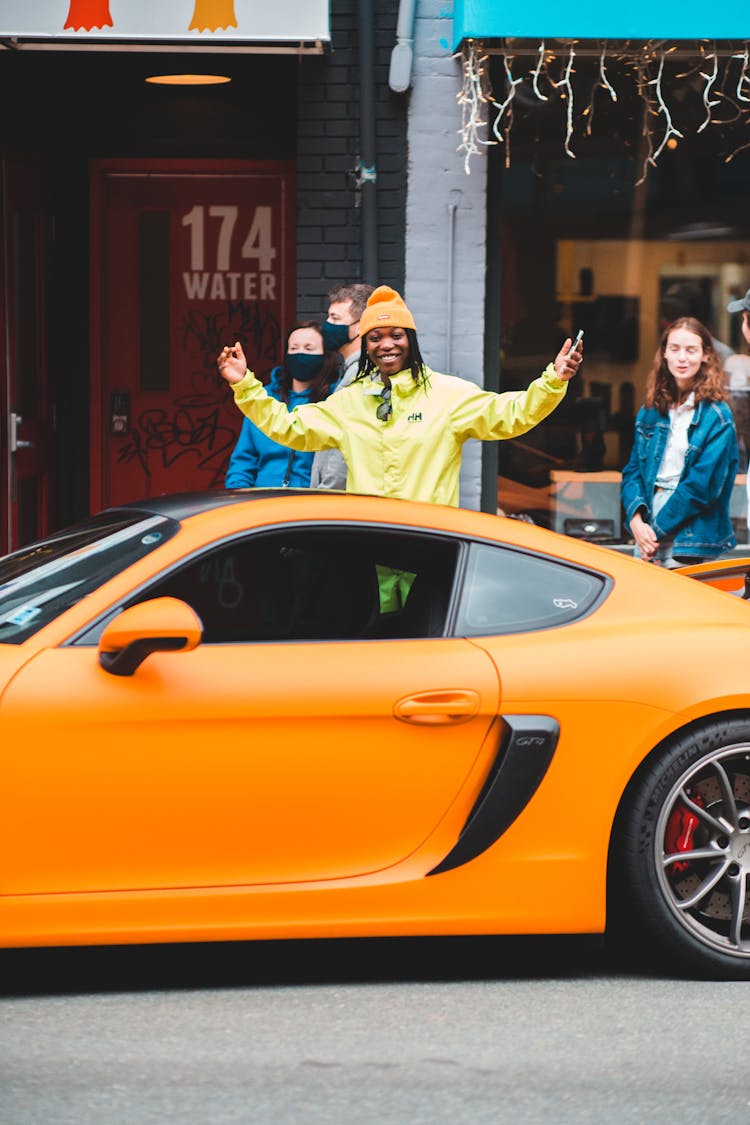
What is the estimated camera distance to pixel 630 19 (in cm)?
826

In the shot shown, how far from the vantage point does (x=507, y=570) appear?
499 centimetres

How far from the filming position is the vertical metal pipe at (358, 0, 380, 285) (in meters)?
9.11

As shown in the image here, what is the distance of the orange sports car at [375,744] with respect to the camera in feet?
14.8

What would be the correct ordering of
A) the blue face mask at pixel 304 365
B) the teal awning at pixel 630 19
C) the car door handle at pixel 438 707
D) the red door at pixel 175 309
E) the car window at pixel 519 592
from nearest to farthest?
the car door handle at pixel 438 707
the car window at pixel 519 592
the blue face mask at pixel 304 365
the teal awning at pixel 630 19
the red door at pixel 175 309

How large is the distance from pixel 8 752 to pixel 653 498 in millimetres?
4149

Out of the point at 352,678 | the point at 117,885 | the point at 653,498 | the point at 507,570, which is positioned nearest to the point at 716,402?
the point at 653,498

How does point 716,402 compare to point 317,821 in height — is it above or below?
above

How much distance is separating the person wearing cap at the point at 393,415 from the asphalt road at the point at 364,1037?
6.21ft

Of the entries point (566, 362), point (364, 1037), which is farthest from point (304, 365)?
point (364, 1037)

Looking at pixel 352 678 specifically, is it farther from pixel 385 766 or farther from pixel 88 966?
pixel 88 966

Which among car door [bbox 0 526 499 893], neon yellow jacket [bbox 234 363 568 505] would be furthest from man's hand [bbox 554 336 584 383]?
car door [bbox 0 526 499 893]

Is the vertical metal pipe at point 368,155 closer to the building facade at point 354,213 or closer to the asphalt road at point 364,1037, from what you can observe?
the building facade at point 354,213

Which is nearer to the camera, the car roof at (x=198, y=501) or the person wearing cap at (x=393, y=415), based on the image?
the car roof at (x=198, y=501)

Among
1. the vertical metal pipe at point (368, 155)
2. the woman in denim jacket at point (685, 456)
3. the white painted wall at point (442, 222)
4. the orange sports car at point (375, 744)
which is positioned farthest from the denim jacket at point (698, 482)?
the orange sports car at point (375, 744)
